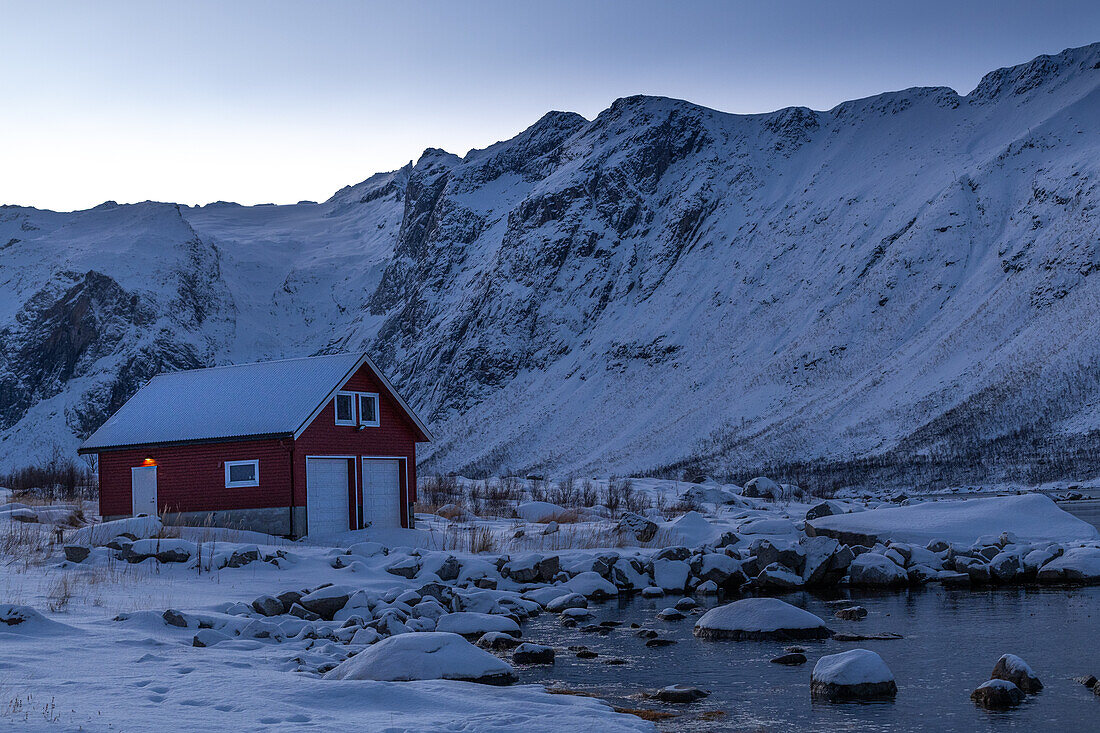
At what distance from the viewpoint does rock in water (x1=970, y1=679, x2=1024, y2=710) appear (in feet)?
35.2

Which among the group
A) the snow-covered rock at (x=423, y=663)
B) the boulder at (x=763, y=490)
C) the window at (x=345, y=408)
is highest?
the window at (x=345, y=408)

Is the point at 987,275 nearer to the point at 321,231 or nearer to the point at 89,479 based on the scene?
the point at 89,479

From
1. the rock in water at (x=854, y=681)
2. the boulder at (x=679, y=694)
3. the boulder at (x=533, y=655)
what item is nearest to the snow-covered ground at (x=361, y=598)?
the boulder at (x=533, y=655)

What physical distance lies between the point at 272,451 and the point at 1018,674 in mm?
22402

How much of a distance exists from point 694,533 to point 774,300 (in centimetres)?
6241

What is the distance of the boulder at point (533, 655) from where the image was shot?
14.0 meters

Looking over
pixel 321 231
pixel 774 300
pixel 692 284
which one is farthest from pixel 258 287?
pixel 774 300

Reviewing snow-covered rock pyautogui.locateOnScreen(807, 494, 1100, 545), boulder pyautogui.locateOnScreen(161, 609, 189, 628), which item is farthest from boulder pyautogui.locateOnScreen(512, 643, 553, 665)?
snow-covered rock pyautogui.locateOnScreen(807, 494, 1100, 545)

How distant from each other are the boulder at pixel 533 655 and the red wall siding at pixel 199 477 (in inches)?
640

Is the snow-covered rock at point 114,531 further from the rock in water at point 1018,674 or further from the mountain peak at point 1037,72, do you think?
the mountain peak at point 1037,72

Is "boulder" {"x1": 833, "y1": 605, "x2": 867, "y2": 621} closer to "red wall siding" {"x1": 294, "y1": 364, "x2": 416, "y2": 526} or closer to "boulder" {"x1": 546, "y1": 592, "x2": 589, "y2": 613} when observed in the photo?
"boulder" {"x1": 546, "y1": 592, "x2": 589, "y2": 613}

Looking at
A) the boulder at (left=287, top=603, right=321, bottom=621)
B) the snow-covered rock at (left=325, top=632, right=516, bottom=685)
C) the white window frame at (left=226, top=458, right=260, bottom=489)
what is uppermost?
the white window frame at (left=226, top=458, right=260, bottom=489)

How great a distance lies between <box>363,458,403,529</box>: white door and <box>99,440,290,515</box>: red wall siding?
11.0 ft

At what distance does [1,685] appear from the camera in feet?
29.9
